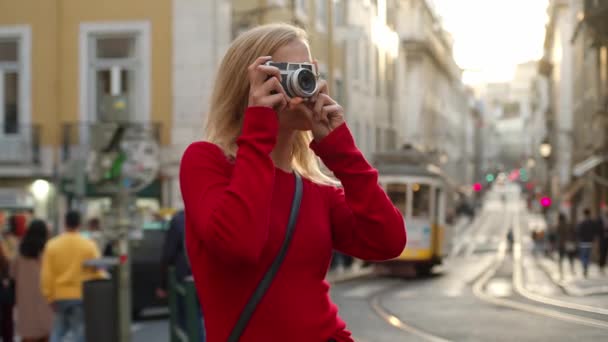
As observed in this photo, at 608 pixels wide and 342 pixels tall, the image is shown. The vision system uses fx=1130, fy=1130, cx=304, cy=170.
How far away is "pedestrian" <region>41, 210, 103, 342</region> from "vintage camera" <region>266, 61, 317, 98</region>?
26.0ft

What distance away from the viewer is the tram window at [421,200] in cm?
2798

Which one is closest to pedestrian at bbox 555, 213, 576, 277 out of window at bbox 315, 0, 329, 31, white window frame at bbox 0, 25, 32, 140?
window at bbox 315, 0, 329, 31

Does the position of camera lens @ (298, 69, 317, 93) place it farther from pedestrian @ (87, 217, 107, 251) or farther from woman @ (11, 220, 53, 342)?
pedestrian @ (87, 217, 107, 251)

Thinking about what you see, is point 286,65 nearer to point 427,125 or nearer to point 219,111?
point 219,111

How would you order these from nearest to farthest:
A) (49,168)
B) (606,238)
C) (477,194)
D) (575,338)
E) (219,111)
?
(219,111) → (575,338) → (49,168) → (606,238) → (477,194)

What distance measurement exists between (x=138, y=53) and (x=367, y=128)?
1228cm

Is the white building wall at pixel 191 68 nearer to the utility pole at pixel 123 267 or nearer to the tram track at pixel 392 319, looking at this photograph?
the tram track at pixel 392 319

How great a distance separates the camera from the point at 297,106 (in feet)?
8.39

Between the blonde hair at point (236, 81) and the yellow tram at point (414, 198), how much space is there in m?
25.0

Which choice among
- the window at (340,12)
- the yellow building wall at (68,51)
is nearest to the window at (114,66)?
the yellow building wall at (68,51)

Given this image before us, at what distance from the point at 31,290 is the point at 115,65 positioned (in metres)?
15.6

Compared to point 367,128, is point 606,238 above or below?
below

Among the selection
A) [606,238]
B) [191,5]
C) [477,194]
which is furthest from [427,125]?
[191,5]

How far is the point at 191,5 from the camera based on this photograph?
2561 cm
